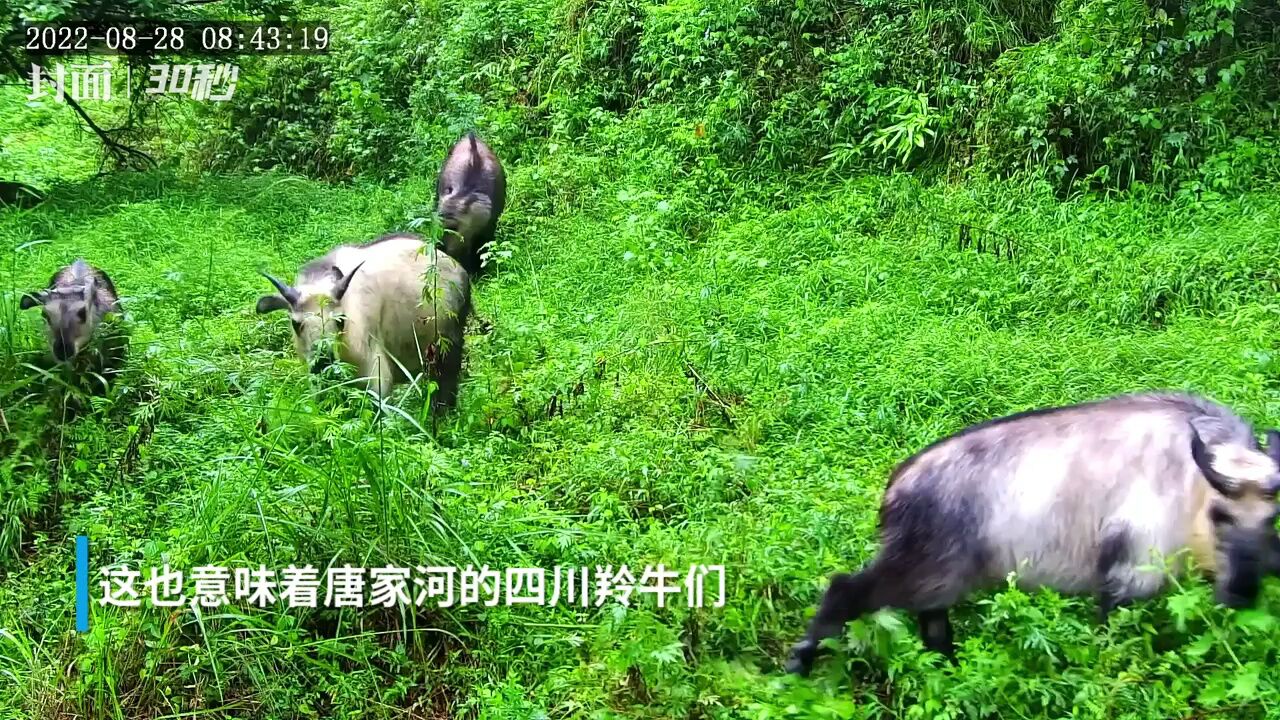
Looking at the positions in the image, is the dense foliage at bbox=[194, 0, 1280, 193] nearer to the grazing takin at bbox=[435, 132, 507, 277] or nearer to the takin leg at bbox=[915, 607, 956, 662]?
the grazing takin at bbox=[435, 132, 507, 277]

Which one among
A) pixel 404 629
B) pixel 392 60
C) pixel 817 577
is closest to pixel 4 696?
pixel 404 629

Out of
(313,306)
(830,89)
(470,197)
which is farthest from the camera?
(470,197)

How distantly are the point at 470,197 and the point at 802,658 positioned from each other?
18.8ft

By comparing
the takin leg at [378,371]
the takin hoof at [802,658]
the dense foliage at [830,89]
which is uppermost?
the dense foliage at [830,89]

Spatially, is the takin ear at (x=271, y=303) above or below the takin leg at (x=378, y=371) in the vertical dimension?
above

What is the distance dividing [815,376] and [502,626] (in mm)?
2288

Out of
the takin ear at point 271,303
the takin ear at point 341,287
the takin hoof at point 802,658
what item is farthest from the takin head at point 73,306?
the takin hoof at point 802,658

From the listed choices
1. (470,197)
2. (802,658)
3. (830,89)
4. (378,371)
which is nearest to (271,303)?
(378,371)

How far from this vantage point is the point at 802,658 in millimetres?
3471

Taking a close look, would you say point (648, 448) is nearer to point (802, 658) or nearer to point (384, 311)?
point (802, 658)

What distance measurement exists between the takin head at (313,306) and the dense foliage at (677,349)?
14.2 inches

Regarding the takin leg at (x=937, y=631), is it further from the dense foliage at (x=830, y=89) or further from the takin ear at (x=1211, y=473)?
→ the dense foliage at (x=830, y=89)

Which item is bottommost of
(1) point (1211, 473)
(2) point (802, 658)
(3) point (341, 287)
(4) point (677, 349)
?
(2) point (802, 658)

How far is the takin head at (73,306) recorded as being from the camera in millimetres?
5726
